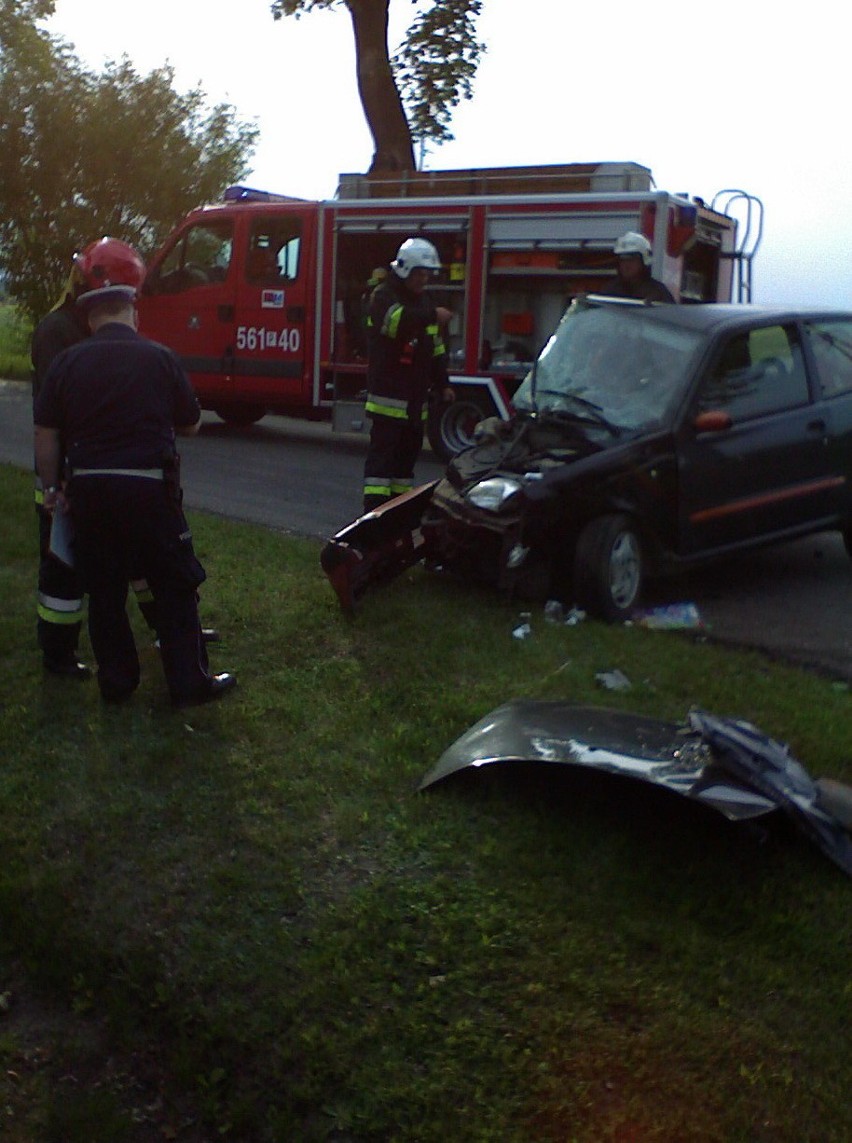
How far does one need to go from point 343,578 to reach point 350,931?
2881mm

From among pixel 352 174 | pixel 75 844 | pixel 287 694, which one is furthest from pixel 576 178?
pixel 75 844

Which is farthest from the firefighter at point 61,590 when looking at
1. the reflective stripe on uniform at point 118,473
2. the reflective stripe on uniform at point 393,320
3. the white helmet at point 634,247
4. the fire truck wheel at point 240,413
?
the fire truck wheel at point 240,413

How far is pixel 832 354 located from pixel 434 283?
5.62 meters

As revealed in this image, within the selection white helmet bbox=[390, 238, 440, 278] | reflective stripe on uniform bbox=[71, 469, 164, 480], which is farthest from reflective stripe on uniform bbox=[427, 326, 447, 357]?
reflective stripe on uniform bbox=[71, 469, 164, 480]

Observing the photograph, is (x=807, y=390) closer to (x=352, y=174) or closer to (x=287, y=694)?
(x=287, y=694)

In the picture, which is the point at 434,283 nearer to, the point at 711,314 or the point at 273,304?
the point at 273,304

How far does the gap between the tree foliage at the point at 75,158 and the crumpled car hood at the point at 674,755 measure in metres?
21.5

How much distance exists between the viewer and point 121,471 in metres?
4.80

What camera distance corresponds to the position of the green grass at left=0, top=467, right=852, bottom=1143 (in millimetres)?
2914

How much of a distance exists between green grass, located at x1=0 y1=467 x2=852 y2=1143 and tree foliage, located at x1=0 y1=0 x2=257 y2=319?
21029mm

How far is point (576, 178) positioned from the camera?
11930 millimetres

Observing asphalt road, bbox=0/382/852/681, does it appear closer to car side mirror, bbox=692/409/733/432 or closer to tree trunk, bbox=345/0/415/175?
car side mirror, bbox=692/409/733/432

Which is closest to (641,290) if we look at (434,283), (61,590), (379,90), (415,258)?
(415,258)

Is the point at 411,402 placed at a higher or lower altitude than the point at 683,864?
higher
